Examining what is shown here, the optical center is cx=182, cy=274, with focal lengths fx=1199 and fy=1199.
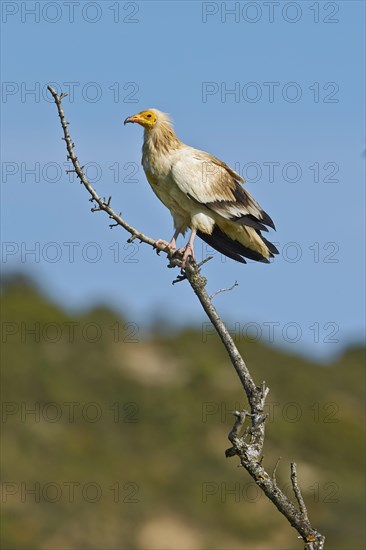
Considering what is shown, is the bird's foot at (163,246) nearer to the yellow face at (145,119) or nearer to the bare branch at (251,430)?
the bare branch at (251,430)

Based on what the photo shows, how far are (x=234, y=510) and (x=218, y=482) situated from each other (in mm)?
1869

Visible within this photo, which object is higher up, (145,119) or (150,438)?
(145,119)

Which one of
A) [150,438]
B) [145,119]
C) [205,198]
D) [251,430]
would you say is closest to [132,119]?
[145,119]

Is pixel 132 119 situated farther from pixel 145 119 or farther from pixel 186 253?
pixel 186 253

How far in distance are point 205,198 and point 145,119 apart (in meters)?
1.21

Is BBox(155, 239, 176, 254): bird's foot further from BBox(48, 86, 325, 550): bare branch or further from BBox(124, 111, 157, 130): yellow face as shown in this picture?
BBox(124, 111, 157, 130): yellow face

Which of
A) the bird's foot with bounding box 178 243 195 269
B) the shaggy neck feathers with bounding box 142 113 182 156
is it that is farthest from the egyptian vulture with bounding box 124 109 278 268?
the bird's foot with bounding box 178 243 195 269

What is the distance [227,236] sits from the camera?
36.8 ft

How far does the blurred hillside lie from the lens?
97.5 feet

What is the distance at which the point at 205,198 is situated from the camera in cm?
1097

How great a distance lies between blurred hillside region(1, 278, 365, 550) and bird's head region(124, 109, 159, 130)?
17292mm

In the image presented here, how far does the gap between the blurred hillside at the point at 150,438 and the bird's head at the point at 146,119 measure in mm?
17292

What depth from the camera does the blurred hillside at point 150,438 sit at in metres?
29.7

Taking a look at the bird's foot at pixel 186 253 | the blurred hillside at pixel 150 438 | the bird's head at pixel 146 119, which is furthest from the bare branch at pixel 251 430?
the blurred hillside at pixel 150 438
